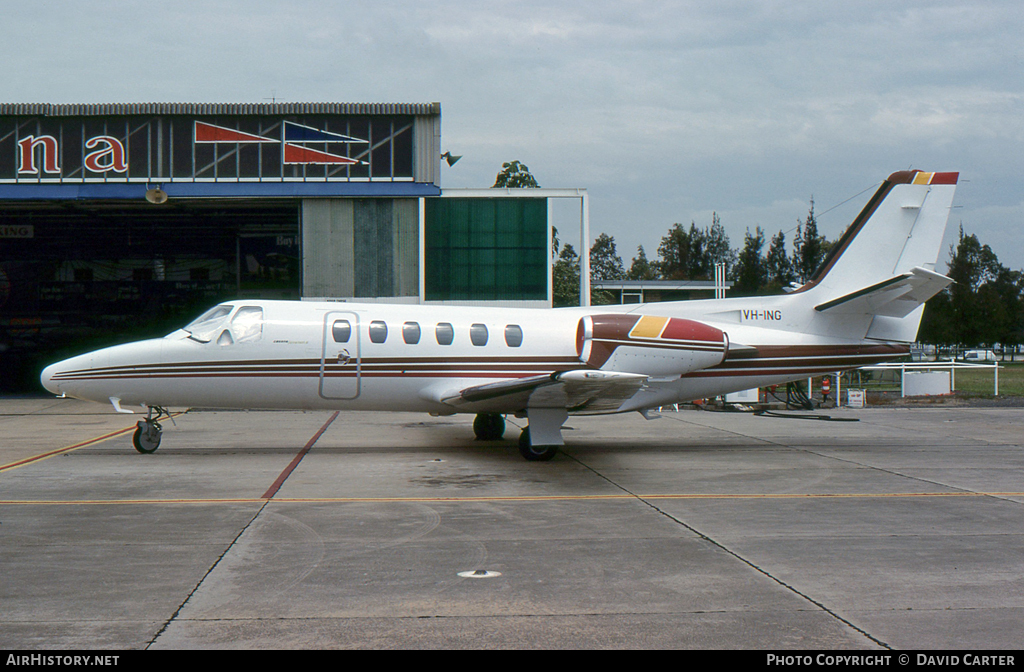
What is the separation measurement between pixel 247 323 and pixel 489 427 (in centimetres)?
533

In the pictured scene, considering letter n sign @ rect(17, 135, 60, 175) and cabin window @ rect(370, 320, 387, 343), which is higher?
letter n sign @ rect(17, 135, 60, 175)

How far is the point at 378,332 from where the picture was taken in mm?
15203

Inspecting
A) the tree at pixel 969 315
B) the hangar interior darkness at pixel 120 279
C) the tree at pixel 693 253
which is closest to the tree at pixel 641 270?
the tree at pixel 693 253

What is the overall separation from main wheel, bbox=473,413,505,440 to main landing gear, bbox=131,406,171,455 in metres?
6.06

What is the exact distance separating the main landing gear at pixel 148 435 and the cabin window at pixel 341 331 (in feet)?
11.2

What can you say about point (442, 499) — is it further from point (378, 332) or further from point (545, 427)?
point (378, 332)

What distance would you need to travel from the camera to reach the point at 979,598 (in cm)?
668

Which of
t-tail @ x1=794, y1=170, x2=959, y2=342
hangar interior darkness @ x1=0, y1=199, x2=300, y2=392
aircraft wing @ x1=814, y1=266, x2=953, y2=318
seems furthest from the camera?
hangar interior darkness @ x1=0, y1=199, x2=300, y2=392

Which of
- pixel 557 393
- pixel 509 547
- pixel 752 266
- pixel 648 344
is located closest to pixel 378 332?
pixel 557 393

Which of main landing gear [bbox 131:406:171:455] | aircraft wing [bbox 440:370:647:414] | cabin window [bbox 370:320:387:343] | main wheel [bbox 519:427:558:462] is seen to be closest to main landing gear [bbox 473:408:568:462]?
main wheel [bbox 519:427:558:462]

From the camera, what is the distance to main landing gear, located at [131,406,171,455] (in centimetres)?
1516

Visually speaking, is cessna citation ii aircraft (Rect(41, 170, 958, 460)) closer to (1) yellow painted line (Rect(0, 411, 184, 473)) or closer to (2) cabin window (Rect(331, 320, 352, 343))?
(2) cabin window (Rect(331, 320, 352, 343))
